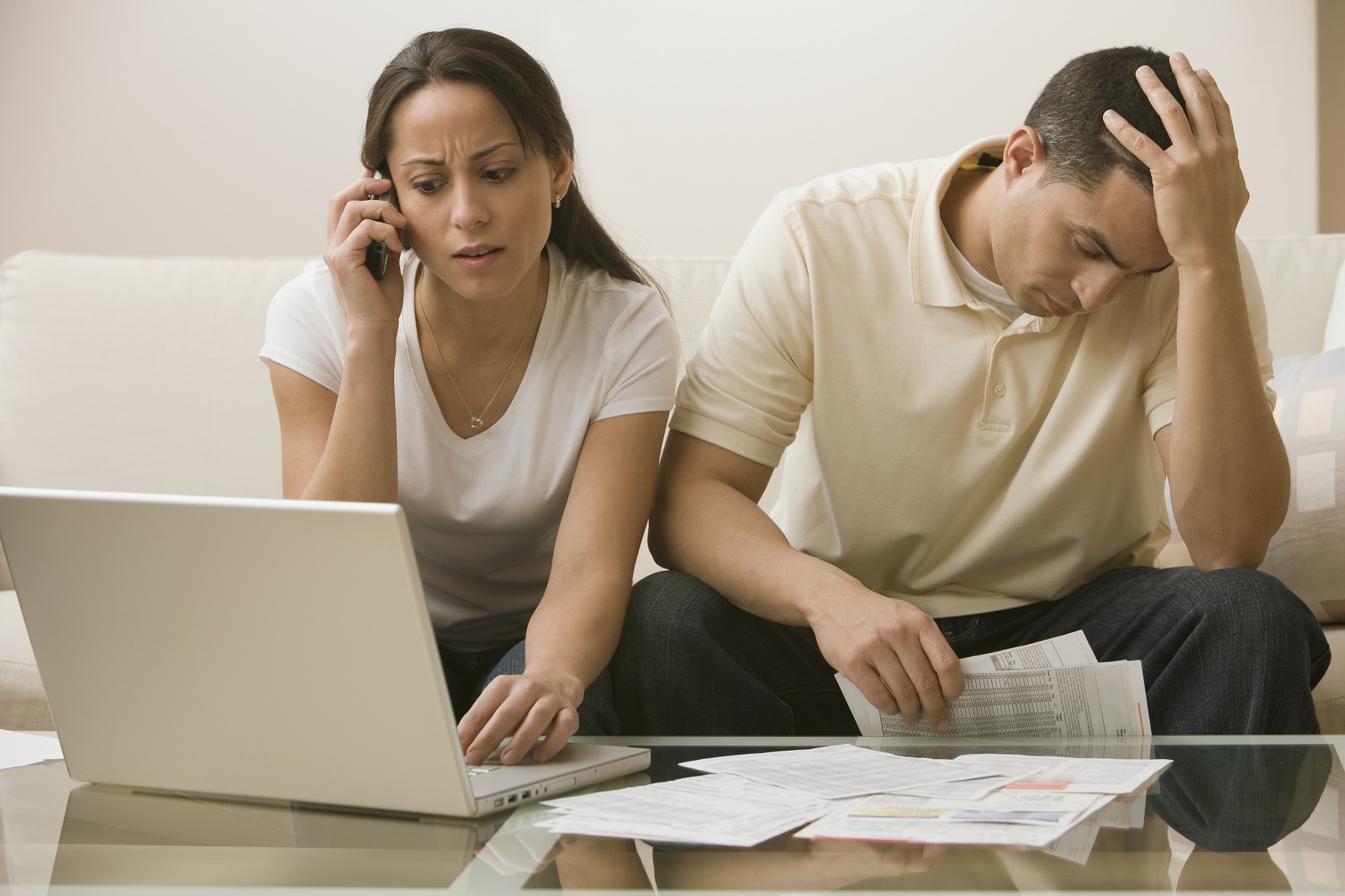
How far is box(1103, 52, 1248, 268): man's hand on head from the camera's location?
1245mm

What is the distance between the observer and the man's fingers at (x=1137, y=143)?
4.09 ft

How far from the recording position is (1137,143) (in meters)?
1.25

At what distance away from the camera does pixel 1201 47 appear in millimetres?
2436

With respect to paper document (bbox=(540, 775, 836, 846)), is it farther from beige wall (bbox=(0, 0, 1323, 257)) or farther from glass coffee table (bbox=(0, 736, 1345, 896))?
beige wall (bbox=(0, 0, 1323, 257))

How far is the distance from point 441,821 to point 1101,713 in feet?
1.88

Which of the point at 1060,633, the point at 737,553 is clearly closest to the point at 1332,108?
the point at 1060,633

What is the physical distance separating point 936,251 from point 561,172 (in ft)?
1.47

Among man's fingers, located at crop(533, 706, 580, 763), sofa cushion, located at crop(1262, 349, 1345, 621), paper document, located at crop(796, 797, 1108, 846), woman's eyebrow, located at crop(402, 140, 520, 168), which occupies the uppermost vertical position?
woman's eyebrow, located at crop(402, 140, 520, 168)

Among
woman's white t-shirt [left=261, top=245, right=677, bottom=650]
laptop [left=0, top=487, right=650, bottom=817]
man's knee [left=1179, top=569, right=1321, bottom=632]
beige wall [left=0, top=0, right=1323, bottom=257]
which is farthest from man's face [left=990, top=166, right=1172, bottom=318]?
beige wall [left=0, top=0, right=1323, bottom=257]

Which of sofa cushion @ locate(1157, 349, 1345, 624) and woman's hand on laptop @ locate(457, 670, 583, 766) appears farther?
sofa cushion @ locate(1157, 349, 1345, 624)

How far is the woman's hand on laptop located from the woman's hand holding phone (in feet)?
1.92

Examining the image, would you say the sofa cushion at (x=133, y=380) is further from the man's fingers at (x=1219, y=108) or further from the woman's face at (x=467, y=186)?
the man's fingers at (x=1219, y=108)

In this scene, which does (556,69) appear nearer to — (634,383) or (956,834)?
(634,383)

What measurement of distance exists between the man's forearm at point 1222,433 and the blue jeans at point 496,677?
66 centimetres
